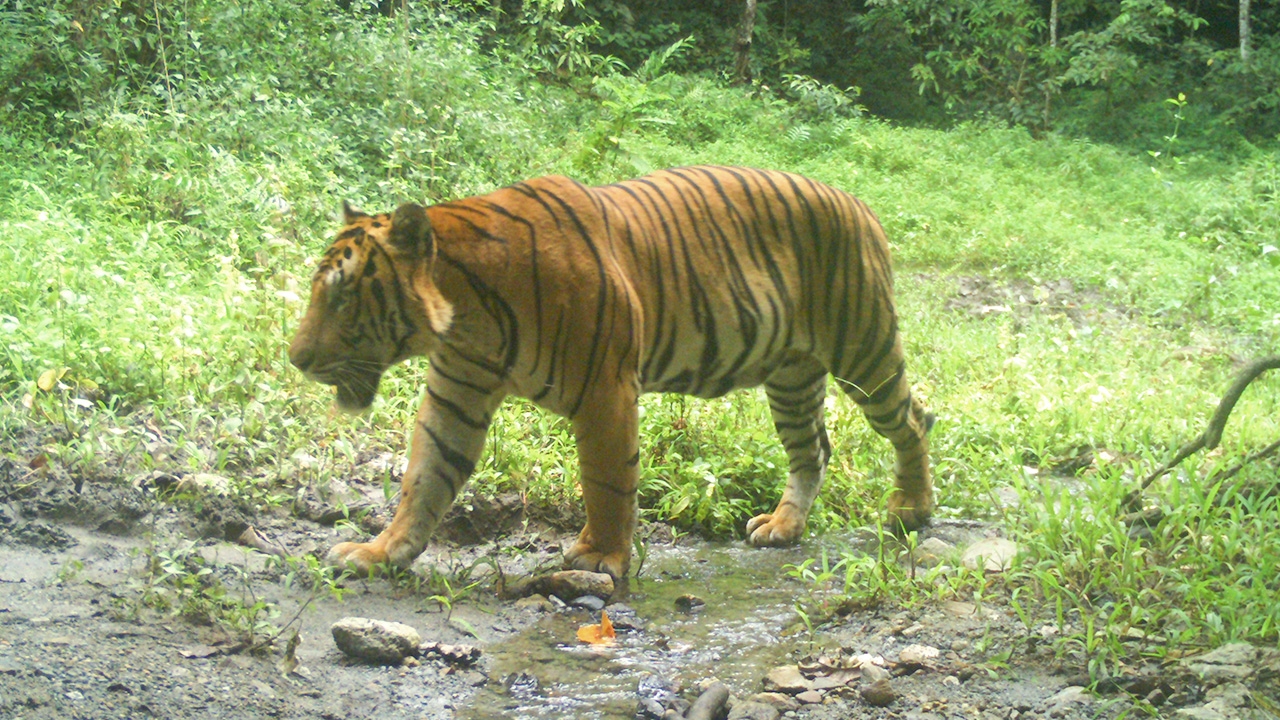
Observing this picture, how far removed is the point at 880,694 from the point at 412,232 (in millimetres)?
2040

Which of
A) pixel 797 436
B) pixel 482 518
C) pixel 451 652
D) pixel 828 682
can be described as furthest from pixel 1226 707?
pixel 482 518

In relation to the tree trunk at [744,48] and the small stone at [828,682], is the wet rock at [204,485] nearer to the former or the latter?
the small stone at [828,682]

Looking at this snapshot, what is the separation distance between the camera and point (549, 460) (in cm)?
490

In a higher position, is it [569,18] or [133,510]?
[569,18]

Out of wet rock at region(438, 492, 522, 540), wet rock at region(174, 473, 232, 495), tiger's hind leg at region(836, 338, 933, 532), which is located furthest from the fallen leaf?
tiger's hind leg at region(836, 338, 933, 532)

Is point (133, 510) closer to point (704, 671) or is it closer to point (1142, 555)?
point (704, 671)

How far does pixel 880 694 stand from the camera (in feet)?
10.2

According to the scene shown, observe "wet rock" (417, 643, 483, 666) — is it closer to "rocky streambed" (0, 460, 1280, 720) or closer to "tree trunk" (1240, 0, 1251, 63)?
"rocky streambed" (0, 460, 1280, 720)

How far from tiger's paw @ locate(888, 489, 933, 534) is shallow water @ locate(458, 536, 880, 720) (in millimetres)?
651

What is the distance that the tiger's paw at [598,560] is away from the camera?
4039mm

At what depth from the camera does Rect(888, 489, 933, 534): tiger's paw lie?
491 centimetres

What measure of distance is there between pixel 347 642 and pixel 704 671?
1.08 m

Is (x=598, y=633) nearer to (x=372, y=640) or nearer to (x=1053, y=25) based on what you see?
(x=372, y=640)

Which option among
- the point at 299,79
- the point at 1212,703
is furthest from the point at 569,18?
the point at 1212,703
